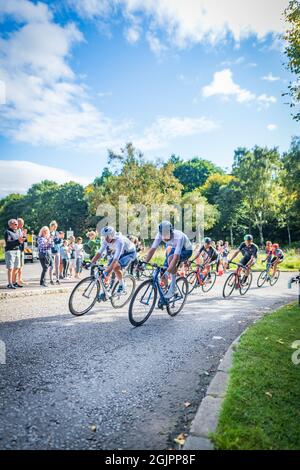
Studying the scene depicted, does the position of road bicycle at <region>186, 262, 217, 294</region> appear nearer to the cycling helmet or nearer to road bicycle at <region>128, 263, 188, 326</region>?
road bicycle at <region>128, 263, 188, 326</region>

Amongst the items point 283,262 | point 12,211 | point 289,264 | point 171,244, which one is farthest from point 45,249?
point 12,211

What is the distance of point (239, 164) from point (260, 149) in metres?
A: 3.79

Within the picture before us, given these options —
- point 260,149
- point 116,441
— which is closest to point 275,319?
point 116,441

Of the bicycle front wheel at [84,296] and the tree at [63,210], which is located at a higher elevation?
the tree at [63,210]

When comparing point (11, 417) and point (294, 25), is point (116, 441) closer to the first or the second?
point (11, 417)

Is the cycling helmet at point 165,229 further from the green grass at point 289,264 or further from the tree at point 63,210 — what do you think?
the tree at point 63,210

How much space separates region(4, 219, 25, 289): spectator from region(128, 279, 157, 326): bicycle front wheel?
4982 millimetres

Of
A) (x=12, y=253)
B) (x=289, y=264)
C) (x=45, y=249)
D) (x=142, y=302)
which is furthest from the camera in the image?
(x=289, y=264)

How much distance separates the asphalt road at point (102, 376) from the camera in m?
2.57

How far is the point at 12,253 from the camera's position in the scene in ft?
29.7

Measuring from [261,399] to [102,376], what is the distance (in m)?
1.91

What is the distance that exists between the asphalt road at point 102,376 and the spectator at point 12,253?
2.38 metres

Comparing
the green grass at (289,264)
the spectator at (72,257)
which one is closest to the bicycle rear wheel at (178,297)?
the spectator at (72,257)

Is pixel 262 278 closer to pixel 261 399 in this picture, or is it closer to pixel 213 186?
pixel 261 399
